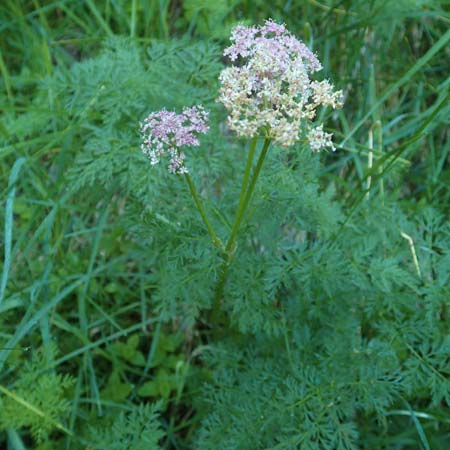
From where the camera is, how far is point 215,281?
232 centimetres

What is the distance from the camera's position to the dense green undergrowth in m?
2.22

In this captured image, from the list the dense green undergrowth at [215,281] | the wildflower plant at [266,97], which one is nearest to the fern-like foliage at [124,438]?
the dense green undergrowth at [215,281]

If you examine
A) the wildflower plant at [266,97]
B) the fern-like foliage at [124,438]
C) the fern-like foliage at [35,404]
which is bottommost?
the fern-like foliage at [124,438]

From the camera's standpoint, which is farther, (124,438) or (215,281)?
(215,281)

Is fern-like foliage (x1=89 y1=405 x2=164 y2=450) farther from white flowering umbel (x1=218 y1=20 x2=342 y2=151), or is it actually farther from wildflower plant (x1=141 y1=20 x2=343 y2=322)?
white flowering umbel (x1=218 y1=20 x2=342 y2=151)

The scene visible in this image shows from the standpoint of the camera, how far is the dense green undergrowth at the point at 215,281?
2.22 meters

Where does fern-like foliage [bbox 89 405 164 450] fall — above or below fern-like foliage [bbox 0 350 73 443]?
below

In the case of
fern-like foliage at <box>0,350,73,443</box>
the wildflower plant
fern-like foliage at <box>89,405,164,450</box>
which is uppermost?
the wildflower plant

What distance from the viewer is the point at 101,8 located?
3.77 meters

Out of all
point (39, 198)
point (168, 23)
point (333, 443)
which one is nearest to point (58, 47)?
point (168, 23)

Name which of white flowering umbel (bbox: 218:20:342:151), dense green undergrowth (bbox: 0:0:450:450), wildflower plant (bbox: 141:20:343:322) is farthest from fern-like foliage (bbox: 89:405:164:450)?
white flowering umbel (bbox: 218:20:342:151)

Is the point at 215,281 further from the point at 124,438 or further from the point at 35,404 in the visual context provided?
the point at 35,404

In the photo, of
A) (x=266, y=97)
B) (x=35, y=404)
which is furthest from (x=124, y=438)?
(x=266, y=97)

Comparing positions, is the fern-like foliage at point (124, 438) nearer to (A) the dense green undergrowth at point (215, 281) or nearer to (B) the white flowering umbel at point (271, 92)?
(A) the dense green undergrowth at point (215, 281)
